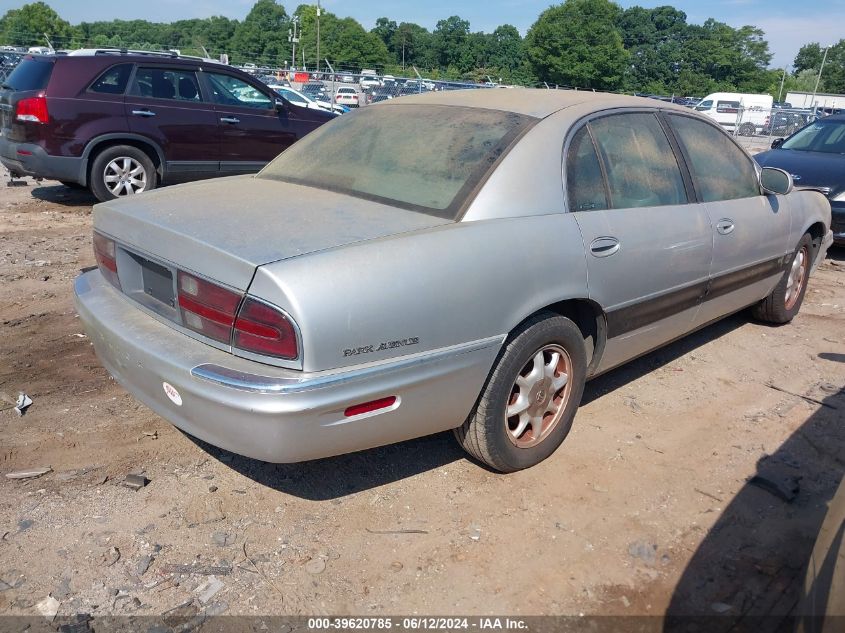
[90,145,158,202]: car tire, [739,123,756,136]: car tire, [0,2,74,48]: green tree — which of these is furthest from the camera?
[0,2,74,48]: green tree

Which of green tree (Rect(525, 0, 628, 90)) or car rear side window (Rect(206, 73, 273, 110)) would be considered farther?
green tree (Rect(525, 0, 628, 90))

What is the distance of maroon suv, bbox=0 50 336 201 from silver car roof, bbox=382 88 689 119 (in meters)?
5.20

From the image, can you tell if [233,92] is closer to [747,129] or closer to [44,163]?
[44,163]

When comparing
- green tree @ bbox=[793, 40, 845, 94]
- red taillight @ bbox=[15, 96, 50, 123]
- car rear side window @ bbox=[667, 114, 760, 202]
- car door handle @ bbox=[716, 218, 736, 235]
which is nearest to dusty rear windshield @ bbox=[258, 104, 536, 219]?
car rear side window @ bbox=[667, 114, 760, 202]

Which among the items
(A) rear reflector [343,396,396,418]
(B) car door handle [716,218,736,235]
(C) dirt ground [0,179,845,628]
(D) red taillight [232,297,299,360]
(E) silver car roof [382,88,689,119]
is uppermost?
(E) silver car roof [382,88,689,119]

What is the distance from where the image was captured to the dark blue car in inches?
308

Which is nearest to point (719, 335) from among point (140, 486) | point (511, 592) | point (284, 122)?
point (511, 592)

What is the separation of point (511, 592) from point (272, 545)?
92 cm

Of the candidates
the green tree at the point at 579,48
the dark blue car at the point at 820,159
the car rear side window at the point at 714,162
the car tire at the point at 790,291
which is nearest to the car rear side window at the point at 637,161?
the car rear side window at the point at 714,162

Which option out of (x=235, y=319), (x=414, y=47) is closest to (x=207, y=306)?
(x=235, y=319)

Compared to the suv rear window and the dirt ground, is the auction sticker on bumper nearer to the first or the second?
the dirt ground

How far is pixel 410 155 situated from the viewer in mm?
3350

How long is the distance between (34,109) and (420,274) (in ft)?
22.6

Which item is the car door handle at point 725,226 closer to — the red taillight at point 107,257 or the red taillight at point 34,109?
the red taillight at point 107,257
